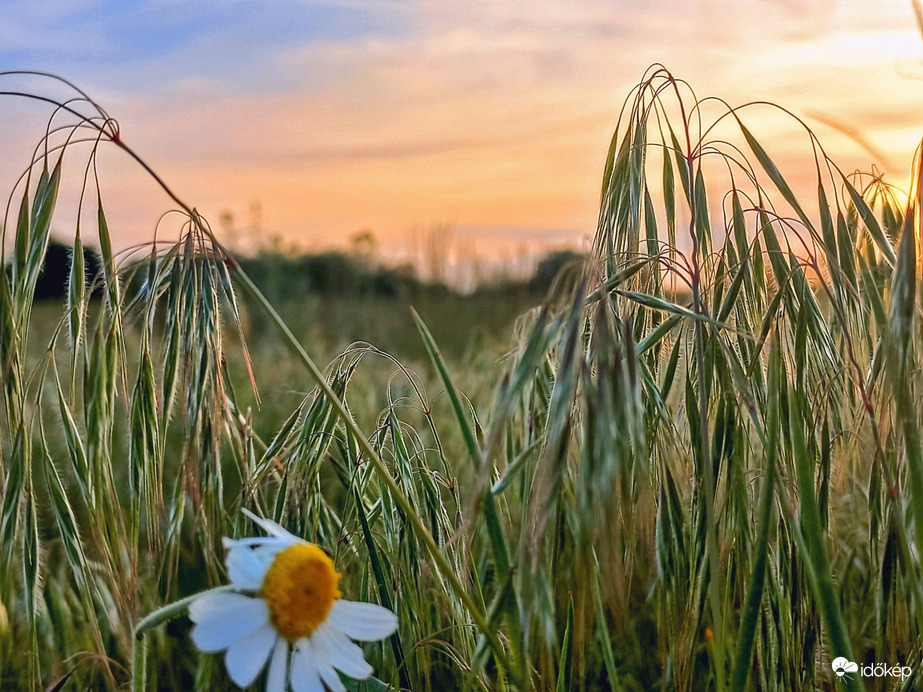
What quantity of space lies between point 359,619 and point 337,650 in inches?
1.0

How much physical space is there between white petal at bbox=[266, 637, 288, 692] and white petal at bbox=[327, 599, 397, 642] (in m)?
0.04

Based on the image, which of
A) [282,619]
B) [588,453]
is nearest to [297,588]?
[282,619]

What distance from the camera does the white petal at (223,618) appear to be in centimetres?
52

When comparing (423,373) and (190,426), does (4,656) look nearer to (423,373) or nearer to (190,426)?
(190,426)

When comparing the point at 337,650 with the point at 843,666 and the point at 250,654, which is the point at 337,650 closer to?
the point at 250,654

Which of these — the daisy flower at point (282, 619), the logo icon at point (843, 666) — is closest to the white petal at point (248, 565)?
the daisy flower at point (282, 619)

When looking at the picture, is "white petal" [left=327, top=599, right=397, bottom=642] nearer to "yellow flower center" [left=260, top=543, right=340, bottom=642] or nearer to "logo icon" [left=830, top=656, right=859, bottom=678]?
"yellow flower center" [left=260, top=543, right=340, bottom=642]

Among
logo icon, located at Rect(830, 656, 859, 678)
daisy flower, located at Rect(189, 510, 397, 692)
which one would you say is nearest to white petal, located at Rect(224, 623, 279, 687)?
daisy flower, located at Rect(189, 510, 397, 692)

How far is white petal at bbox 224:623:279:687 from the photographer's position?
53 centimetres

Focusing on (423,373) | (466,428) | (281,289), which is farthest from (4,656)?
(281,289)

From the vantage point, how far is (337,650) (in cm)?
59

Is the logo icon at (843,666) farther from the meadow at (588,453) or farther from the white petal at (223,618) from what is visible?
the white petal at (223,618)

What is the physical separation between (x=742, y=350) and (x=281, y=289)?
4.82 meters

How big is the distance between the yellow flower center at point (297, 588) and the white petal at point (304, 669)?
0.4 inches
